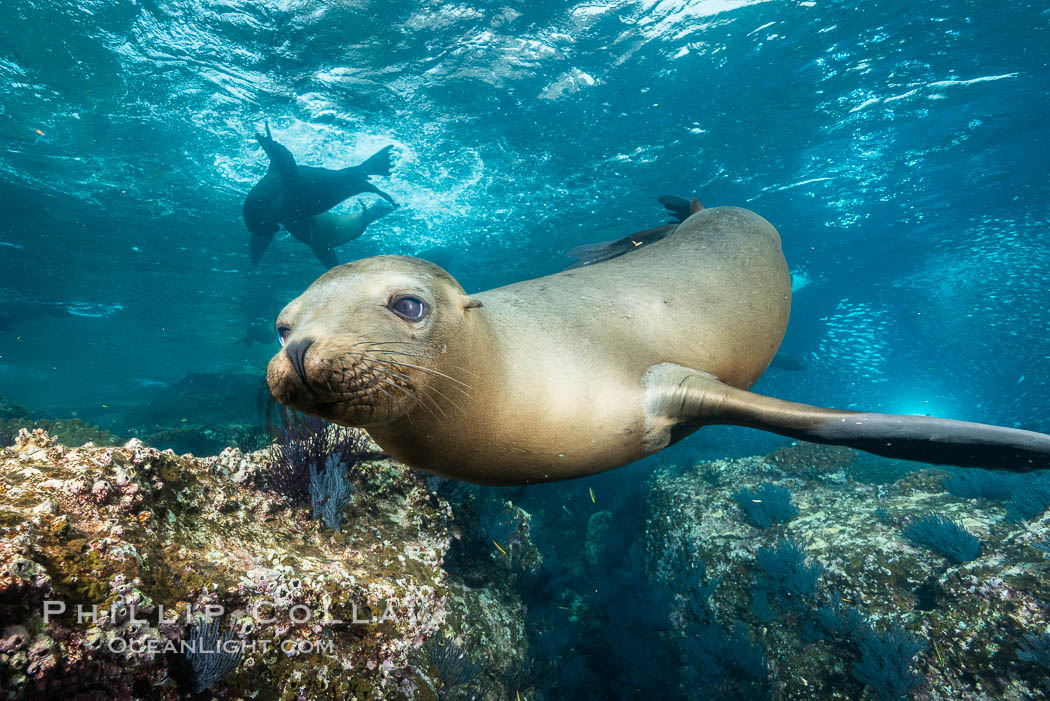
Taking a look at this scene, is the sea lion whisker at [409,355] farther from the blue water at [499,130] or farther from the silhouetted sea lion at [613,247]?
the blue water at [499,130]

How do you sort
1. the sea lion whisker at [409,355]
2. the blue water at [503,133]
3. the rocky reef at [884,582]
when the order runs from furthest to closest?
the blue water at [503,133] < the rocky reef at [884,582] < the sea lion whisker at [409,355]

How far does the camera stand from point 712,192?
15.0 meters

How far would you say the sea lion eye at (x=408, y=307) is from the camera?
57.6 inches

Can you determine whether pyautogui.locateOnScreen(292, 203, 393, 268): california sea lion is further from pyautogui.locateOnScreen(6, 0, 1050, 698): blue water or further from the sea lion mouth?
the sea lion mouth

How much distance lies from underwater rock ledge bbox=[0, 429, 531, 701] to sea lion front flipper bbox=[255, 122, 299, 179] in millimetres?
7684

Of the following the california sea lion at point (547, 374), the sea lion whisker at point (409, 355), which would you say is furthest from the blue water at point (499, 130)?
the sea lion whisker at point (409, 355)

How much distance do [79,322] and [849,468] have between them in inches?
1122

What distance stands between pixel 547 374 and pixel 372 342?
28.6 inches

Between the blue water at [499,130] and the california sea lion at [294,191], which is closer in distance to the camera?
the blue water at [499,130]

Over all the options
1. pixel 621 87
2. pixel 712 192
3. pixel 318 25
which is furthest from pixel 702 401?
pixel 712 192

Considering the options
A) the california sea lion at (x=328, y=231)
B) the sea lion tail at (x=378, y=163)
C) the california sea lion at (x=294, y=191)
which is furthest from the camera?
the california sea lion at (x=328, y=231)

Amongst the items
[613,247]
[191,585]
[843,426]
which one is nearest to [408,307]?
[191,585]

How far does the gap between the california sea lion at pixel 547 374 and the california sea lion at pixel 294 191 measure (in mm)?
8452

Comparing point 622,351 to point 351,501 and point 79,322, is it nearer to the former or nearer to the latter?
point 351,501
